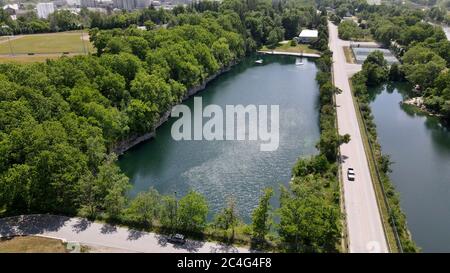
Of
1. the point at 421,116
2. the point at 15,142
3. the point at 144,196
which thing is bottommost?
the point at 421,116

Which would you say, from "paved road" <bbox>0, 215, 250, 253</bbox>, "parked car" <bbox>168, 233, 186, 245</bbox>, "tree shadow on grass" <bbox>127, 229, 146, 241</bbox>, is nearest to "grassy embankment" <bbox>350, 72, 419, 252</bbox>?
"paved road" <bbox>0, 215, 250, 253</bbox>

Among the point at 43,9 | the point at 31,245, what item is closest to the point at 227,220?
the point at 31,245

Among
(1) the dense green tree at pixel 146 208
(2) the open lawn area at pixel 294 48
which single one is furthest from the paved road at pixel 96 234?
(2) the open lawn area at pixel 294 48

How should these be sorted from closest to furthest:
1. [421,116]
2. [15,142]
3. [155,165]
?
[15,142] → [155,165] → [421,116]

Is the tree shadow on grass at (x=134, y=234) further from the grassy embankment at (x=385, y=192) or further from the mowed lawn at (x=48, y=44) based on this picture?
the mowed lawn at (x=48, y=44)

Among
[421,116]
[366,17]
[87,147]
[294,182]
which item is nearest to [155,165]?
[87,147]

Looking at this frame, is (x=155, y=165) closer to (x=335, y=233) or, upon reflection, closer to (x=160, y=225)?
(x=160, y=225)

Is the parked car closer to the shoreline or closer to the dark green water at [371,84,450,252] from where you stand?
the dark green water at [371,84,450,252]

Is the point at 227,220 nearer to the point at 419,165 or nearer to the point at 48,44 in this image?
the point at 419,165
